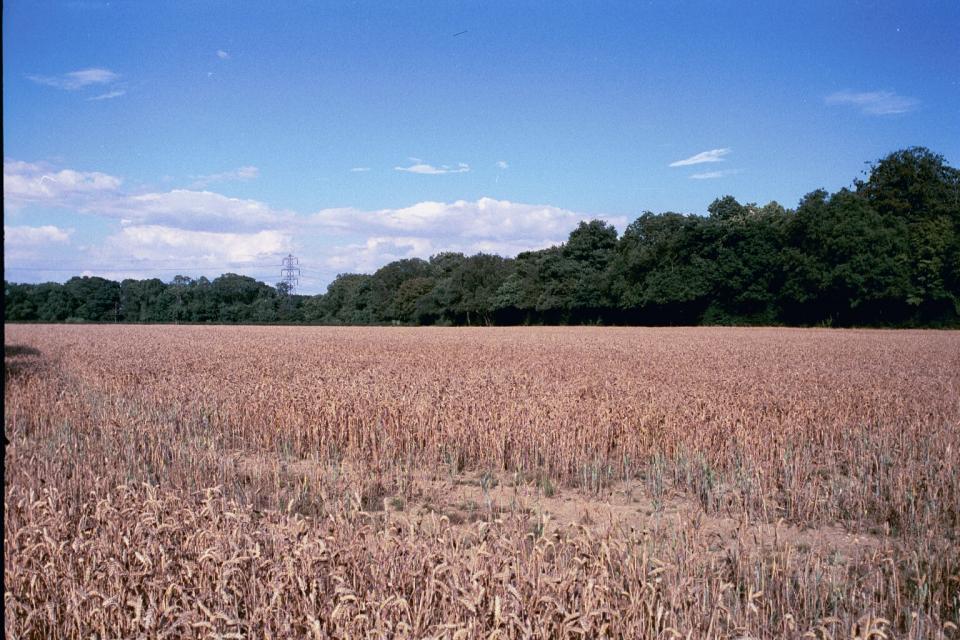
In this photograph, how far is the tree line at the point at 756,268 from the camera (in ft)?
198

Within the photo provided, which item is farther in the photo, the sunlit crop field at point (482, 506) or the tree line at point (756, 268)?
the tree line at point (756, 268)

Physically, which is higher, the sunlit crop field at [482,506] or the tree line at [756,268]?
the tree line at [756,268]

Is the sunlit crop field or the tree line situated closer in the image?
the sunlit crop field

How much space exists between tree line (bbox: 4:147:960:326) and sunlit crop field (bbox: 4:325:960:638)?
52.5m

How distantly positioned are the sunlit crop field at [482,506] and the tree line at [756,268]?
172 ft

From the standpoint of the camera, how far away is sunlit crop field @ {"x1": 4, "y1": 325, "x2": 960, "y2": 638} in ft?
12.4

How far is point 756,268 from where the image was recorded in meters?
68.3

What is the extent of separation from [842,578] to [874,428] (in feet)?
20.7

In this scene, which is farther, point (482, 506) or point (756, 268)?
point (756, 268)

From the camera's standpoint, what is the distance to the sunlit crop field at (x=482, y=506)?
3.79 m

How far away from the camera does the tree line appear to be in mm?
60406

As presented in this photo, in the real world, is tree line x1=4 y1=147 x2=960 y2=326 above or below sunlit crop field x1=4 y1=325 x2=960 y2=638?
above

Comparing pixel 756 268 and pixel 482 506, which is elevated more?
pixel 756 268

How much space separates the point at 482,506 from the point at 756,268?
67842 millimetres
